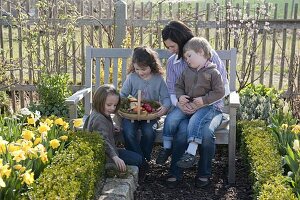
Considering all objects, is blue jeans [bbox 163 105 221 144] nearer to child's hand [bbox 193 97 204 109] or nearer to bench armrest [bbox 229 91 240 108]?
child's hand [bbox 193 97 204 109]

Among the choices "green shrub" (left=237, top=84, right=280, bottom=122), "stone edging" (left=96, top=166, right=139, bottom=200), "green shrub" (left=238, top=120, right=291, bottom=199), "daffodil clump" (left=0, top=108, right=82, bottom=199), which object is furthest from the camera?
"green shrub" (left=237, top=84, right=280, bottom=122)

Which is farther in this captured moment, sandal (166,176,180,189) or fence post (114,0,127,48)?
fence post (114,0,127,48)

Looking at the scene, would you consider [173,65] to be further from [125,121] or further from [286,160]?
[286,160]

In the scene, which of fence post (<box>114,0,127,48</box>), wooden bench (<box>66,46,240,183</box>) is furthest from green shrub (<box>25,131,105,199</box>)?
fence post (<box>114,0,127,48</box>)

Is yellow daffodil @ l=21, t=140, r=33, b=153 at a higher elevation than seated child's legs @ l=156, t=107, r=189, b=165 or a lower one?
higher

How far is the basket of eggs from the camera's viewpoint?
4.19 m

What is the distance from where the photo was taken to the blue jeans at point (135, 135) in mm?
4289

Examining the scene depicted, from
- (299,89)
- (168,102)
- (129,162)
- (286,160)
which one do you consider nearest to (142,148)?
(129,162)

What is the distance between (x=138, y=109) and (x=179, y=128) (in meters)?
0.40

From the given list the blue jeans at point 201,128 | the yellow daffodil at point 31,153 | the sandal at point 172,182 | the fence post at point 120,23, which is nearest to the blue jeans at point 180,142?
the blue jeans at point 201,128

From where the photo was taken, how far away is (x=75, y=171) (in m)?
3.20

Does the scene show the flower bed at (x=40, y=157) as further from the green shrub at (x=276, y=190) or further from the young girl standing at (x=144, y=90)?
the green shrub at (x=276, y=190)

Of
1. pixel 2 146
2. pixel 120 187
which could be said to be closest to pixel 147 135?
pixel 120 187

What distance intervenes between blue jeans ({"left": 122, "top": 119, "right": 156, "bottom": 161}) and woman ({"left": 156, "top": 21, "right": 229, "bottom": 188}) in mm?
154
